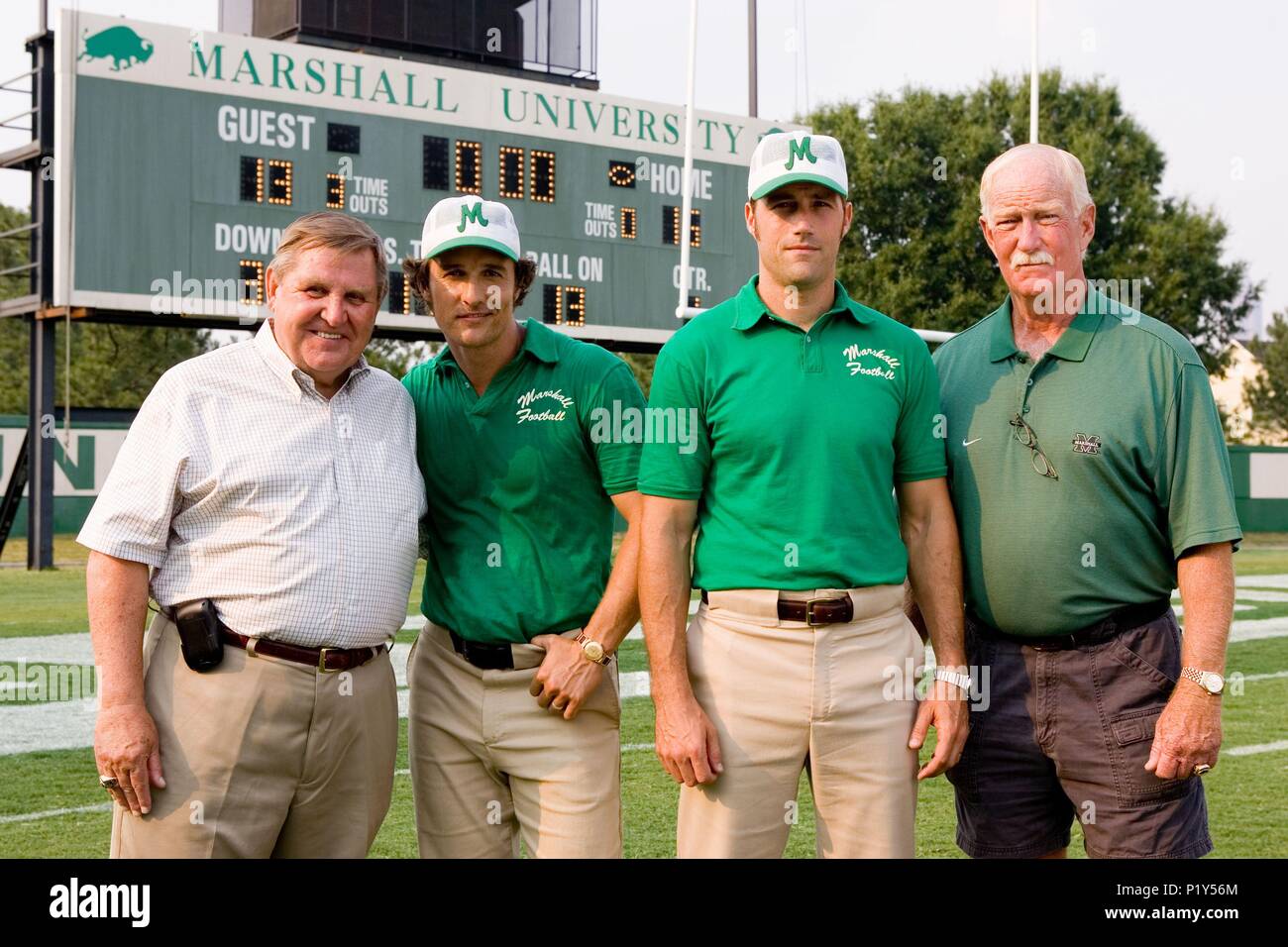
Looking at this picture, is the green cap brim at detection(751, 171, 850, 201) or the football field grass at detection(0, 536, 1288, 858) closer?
the green cap brim at detection(751, 171, 850, 201)

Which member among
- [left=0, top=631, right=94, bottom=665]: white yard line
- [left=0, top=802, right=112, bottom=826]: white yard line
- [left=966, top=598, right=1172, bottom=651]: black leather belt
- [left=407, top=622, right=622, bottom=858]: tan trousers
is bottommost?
[left=0, top=802, right=112, bottom=826]: white yard line

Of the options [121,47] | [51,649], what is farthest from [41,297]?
[51,649]

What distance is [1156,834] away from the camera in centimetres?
313

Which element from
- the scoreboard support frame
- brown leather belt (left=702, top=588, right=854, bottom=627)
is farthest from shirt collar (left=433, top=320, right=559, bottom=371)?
the scoreboard support frame

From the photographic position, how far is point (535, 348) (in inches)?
132

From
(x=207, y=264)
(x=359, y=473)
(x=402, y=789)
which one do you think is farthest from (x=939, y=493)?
(x=207, y=264)

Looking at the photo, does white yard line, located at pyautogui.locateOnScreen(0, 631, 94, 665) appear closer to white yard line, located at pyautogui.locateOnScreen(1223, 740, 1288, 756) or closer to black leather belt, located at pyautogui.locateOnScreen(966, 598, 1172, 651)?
white yard line, located at pyautogui.locateOnScreen(1223, 740, 1288, 756)

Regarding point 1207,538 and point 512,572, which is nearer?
point 1207,538

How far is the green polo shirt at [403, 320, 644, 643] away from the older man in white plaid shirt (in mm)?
199

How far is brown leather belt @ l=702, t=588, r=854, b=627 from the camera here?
9.89ft

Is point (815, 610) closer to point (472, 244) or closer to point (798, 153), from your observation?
point (798, 153)

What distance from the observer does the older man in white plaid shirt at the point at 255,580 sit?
117 inches

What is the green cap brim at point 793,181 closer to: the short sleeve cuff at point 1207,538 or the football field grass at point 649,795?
the short sleeve cuff at point 1207,538

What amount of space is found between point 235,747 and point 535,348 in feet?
3.56
